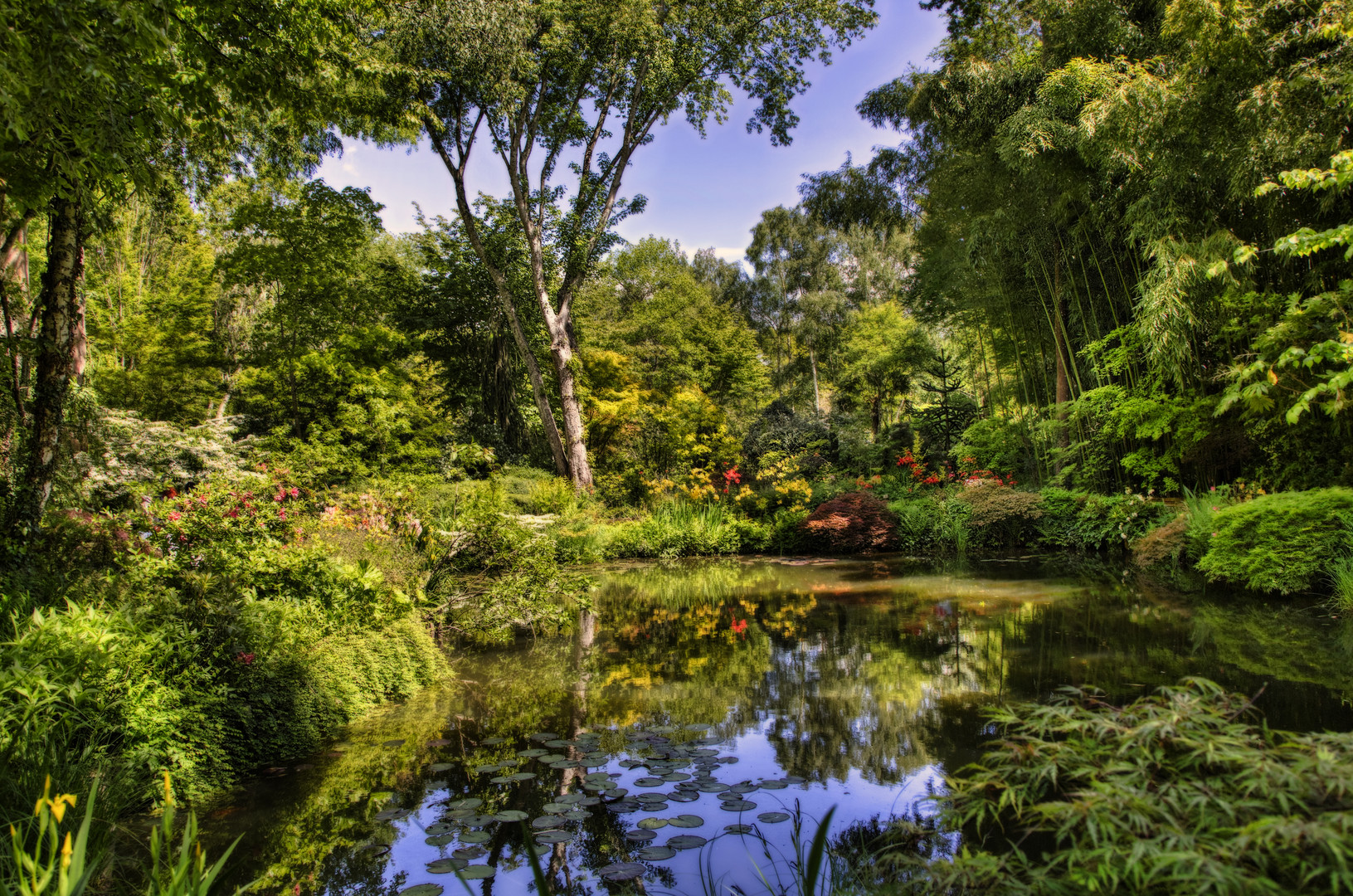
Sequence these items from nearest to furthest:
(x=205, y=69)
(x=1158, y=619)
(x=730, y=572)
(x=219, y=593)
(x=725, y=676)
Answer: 1. (x=219, y=593)
2. (x=205, y=69)
3. (x=725, y=676)
4. (x=1158, y=619)
5. (x=730, y=572)

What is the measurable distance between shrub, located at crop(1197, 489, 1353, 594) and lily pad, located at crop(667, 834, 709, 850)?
18.8ft

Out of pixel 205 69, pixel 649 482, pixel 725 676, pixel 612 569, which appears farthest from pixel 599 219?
pixel 725 676

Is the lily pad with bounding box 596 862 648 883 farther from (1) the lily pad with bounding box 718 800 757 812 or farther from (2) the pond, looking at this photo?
(1) the lily pad with bounding box 718 800 757 812

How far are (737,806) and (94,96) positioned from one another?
4.05 m

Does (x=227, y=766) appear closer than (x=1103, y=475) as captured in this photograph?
Yes

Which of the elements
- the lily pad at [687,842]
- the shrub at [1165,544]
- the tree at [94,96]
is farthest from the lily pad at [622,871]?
the shrub at [1165,544]

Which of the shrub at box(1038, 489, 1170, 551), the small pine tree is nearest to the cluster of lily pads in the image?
the shrub at box(1038, 489, 1170, 551)

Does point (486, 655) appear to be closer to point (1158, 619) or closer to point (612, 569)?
point (612, 569)

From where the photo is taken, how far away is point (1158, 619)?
5129mm

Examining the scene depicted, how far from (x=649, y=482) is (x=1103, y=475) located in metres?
7.53

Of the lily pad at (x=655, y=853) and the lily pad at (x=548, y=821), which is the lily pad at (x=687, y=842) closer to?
the lily pad at (x=655, y=853)

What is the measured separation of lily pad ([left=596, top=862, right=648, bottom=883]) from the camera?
2.13 m

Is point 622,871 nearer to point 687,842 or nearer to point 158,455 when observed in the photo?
point 687,842

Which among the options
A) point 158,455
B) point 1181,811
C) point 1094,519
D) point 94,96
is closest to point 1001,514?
point 1094,519
